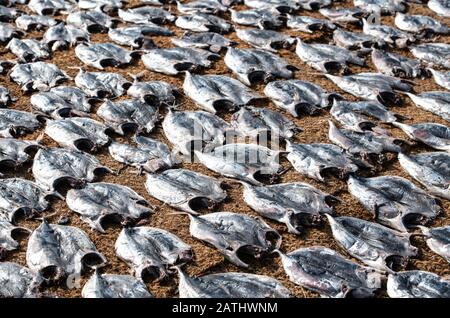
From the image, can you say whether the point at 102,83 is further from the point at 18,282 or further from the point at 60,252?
the point at 18,282

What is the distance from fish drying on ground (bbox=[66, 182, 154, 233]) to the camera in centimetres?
650

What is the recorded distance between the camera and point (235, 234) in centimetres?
621

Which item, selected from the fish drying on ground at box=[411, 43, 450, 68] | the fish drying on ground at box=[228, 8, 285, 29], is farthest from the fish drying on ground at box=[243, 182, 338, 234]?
the fish drying on ground at box=[228, 8, 285, 29]

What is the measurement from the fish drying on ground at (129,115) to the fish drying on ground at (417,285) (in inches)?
137

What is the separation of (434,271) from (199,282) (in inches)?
83.1

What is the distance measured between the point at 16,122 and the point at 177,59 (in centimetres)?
242

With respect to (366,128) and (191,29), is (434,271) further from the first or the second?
(191,29)

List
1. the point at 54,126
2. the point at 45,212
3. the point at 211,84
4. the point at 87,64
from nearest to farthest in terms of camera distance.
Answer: the point at 45,212 → the point at 54,126 → the point at 211,84 → the point at 87,64

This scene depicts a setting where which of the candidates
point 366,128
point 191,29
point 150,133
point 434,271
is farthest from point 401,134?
point 191,29

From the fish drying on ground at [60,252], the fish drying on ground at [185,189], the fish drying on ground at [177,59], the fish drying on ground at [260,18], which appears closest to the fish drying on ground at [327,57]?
the fish drying on ground at [260,18]

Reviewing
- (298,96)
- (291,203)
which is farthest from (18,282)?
(298,96)

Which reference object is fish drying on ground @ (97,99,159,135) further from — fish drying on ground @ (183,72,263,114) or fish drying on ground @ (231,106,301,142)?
fish drying on ground @ (231,106,301,142)

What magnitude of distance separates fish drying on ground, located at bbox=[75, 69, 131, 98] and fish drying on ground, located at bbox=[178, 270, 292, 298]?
11.6 feet

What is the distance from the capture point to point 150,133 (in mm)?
7832
